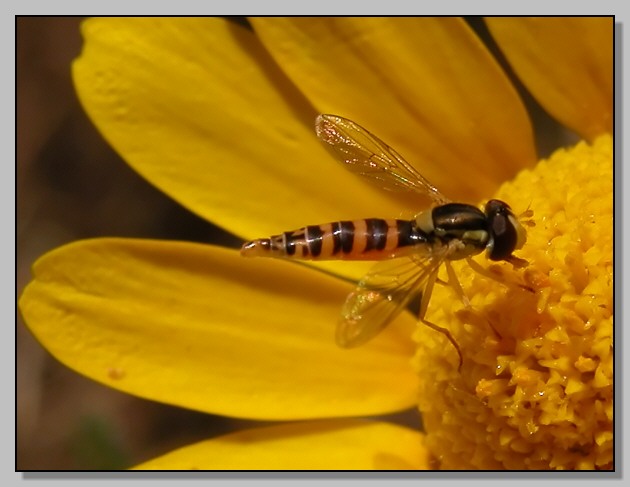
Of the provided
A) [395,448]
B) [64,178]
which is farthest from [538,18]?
[64,178]

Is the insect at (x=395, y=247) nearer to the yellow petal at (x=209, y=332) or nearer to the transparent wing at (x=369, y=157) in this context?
the transparent wing at (x=369, y=157)

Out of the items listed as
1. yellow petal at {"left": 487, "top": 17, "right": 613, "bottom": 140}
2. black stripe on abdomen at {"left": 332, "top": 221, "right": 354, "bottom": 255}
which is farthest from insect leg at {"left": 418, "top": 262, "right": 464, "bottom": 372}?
yellow petal at {"left": 487, "top": 17, "right": 613, "bottom": 140}

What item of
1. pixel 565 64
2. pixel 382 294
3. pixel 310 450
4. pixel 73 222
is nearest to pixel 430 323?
pixel 382 294

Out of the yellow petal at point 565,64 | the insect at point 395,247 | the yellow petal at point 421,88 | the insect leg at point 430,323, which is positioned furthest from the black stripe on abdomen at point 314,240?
the yellow petal at point 565,64

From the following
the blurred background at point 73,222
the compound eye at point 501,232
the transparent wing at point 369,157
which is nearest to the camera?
the compound eye at point 501,232

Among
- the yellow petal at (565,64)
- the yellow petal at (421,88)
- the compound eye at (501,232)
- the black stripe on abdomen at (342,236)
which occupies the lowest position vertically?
the black stripe on abdomen at (342,236)

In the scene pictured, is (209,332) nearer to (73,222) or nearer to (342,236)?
(342,236)
